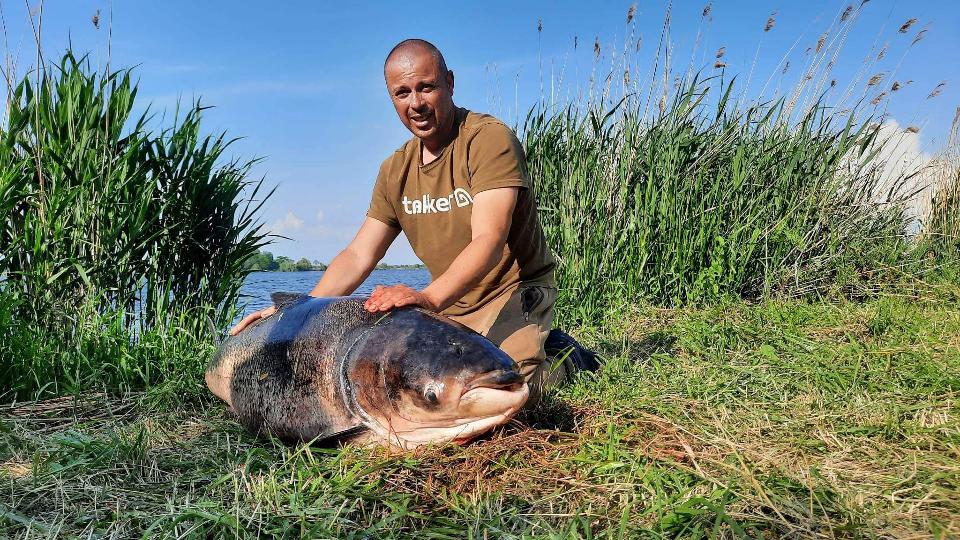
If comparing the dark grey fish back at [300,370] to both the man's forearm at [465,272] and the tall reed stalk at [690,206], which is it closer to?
the man's forearm at [465,272]

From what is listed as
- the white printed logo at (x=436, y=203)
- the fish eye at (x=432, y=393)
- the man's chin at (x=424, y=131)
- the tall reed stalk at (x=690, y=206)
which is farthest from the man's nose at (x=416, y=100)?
the tall reed stalk at (x=690, y=206)

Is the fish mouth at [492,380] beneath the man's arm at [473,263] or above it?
beneath

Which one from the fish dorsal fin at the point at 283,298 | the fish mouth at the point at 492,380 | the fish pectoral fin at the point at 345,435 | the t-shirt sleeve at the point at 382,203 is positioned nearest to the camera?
the fish mouth at the point at 492,380

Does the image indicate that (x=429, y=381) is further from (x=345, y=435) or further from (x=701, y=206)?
(x=701, y=206)

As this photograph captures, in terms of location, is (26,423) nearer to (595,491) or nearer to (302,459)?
(302,459)

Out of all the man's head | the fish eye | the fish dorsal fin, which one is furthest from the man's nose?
the fish eye

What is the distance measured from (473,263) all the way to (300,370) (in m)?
0.74

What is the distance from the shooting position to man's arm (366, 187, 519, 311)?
2.40 meters

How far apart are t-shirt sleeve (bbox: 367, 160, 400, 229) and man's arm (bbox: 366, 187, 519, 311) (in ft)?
2.48

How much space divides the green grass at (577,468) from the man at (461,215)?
17.1 inches

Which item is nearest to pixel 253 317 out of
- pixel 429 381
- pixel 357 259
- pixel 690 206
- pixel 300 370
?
pixel 300 370

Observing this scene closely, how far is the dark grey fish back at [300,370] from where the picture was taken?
2.39 m

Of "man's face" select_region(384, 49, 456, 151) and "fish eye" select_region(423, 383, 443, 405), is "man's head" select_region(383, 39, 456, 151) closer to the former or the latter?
"man's face" select_region(384, 49, 456, 151)

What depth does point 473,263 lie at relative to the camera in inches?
104
